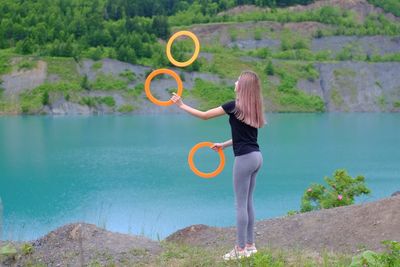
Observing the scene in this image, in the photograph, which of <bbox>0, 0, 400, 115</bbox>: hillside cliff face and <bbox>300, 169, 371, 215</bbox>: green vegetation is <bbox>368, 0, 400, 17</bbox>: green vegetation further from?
<bbox>300, 169, 371, 215</bbox>: green vegetation

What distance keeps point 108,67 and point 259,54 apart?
63.9 ft

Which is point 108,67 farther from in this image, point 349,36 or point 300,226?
point 300,226

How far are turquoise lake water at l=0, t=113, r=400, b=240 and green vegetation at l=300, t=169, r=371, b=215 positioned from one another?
3115 mm

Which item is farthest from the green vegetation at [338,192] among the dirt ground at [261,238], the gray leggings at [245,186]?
the gray leggings at [245,186]

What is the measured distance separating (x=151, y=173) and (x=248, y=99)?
61.2 feet

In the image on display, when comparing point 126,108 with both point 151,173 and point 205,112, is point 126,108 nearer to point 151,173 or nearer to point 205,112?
point 151,173

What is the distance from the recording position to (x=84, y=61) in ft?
220

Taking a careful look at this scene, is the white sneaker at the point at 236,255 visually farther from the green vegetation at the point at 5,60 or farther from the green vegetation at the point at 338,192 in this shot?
the green vegetation at the point at 5,60

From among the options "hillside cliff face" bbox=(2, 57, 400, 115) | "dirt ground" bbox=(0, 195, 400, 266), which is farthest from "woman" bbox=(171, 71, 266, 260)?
"hillside cliff face" bbox=(2, 57, 400, 115)

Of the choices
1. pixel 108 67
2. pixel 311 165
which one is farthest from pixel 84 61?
pixel 311 165

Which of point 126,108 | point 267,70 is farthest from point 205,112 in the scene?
point 267,70

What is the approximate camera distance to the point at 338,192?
12.4m

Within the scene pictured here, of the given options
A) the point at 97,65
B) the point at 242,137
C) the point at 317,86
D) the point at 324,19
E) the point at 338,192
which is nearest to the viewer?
the point at 242,137

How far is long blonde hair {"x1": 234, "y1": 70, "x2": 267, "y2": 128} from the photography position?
20.4ft
